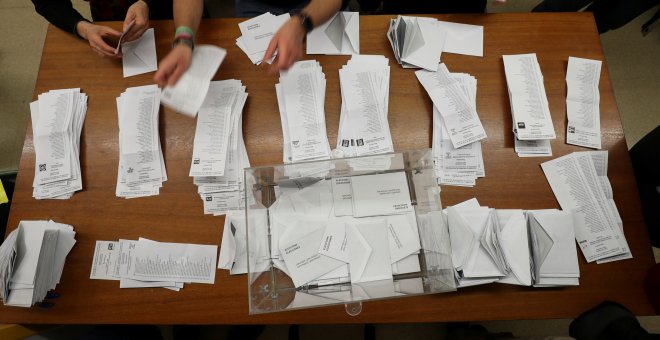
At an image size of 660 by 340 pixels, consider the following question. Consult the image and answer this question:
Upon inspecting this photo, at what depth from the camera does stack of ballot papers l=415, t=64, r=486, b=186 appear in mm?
1082

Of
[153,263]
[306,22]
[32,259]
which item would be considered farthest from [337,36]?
[32,259]

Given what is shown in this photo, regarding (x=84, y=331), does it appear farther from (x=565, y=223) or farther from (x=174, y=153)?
(x=565, y=223)

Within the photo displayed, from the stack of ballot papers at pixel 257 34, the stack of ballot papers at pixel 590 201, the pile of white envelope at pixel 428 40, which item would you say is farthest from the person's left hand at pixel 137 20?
the stack of ballot papers at pixel 590 201

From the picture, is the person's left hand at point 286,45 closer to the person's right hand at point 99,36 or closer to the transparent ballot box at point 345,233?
the transparent ballot box at point 345,233

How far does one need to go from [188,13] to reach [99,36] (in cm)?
29

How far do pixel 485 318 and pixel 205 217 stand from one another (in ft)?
2.61

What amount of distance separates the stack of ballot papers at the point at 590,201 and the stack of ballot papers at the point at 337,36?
68cm

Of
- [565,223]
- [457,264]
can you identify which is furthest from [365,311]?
[565,223]

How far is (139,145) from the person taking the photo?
111 cm

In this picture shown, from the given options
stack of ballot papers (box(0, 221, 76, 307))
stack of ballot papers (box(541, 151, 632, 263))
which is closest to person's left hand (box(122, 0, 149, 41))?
stack of ballot papers (box(0, 221, 76, 307))

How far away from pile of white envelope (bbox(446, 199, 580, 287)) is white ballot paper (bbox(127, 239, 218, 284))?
0.66m

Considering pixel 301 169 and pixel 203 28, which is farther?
pixel 203 28

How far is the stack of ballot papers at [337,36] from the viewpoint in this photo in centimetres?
120

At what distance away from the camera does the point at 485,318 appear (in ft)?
3.21
